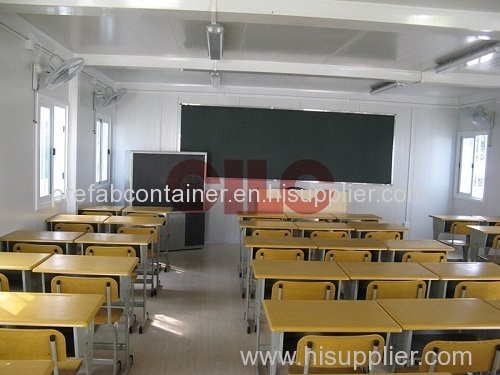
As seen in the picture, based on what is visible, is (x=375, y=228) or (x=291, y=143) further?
(x=291, y=143)

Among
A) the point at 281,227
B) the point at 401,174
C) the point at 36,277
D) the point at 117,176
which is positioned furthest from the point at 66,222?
the point at 401,174

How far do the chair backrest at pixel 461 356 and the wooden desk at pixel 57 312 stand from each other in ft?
5.98

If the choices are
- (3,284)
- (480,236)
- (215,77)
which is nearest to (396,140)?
(480,236)

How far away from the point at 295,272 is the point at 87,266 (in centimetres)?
160

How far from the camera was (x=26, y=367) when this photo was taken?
183cm

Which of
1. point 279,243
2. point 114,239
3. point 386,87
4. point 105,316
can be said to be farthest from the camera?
point 386,87

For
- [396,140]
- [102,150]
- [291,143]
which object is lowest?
[102,150]

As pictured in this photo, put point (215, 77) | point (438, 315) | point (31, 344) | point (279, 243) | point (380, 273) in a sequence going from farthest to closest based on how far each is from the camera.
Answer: point (215, 77), point (279, 243), point (380, 273), point (438, 315), point (31, 344)

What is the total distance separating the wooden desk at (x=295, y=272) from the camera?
3.30m

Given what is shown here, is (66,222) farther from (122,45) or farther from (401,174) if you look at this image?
(401,174)

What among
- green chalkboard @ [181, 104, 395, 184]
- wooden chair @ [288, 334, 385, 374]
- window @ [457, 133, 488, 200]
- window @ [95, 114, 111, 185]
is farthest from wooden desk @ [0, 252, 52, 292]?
window @ [457, 133, 488, 200]

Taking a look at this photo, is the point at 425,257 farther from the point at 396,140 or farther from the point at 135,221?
the point at 396,140

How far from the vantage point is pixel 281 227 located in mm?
5375

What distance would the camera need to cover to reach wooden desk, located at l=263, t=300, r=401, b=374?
7.76 ft
